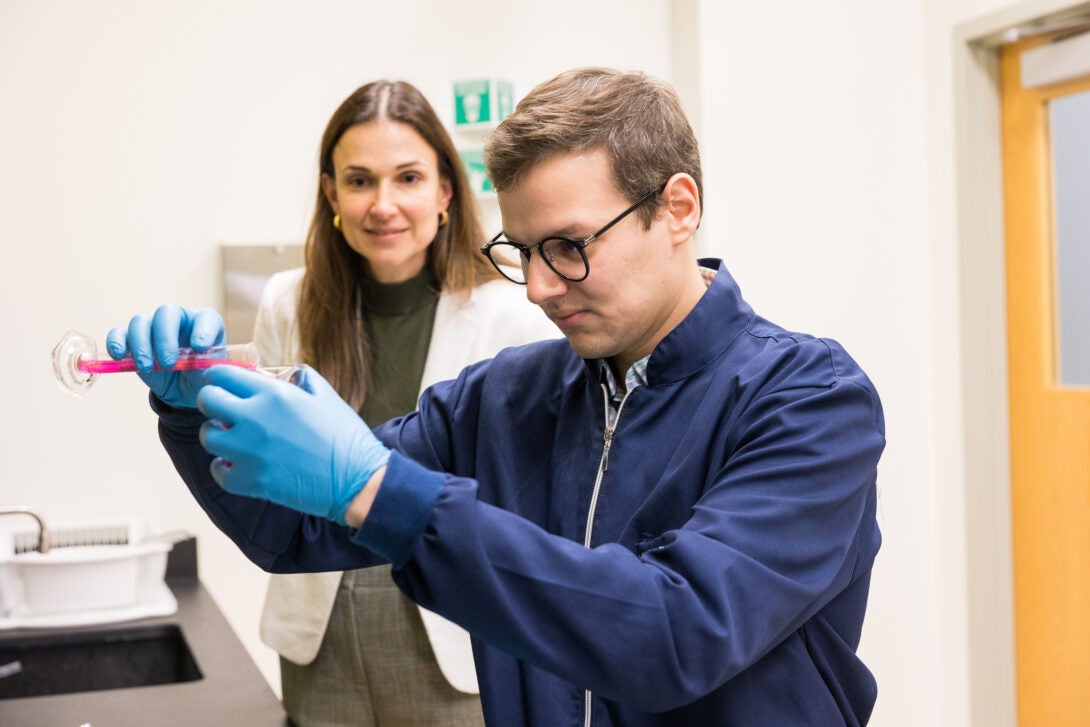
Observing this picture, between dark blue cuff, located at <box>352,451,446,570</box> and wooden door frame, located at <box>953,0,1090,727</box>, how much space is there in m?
2.58

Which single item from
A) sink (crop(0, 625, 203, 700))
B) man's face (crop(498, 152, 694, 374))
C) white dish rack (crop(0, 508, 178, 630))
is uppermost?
man's face (crop(498, 152, 694, 374))

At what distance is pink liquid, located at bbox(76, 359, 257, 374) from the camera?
1.14 metres

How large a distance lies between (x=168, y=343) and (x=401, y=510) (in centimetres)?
38

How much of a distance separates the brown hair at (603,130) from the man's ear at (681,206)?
0.01 m

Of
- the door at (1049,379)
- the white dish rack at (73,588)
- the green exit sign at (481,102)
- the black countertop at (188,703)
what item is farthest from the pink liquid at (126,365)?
the door at (1049,379)

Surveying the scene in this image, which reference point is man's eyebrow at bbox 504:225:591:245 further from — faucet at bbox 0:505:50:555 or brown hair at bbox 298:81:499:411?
faucet at bbox 0:505:50:555

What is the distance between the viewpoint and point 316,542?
1208mm

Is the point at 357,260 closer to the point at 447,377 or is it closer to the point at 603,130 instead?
the point at 447,377

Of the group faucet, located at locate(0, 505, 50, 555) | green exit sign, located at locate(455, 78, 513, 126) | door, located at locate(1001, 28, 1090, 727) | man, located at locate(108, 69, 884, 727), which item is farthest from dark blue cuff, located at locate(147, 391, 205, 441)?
door, located at locate(1001, 28, 1090, 727)

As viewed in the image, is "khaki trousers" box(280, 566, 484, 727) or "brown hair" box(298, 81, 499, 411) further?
"brown hair" box(298, 81, 499, 411)

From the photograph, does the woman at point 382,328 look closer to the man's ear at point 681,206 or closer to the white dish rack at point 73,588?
the white dish rack at point 73,588

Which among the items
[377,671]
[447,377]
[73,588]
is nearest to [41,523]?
[73,588]

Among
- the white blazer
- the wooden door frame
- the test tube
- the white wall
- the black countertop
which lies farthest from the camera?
the wooden door frame

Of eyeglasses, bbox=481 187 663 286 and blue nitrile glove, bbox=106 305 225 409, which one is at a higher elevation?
eyeglasses, bbox=481 187 663 286
